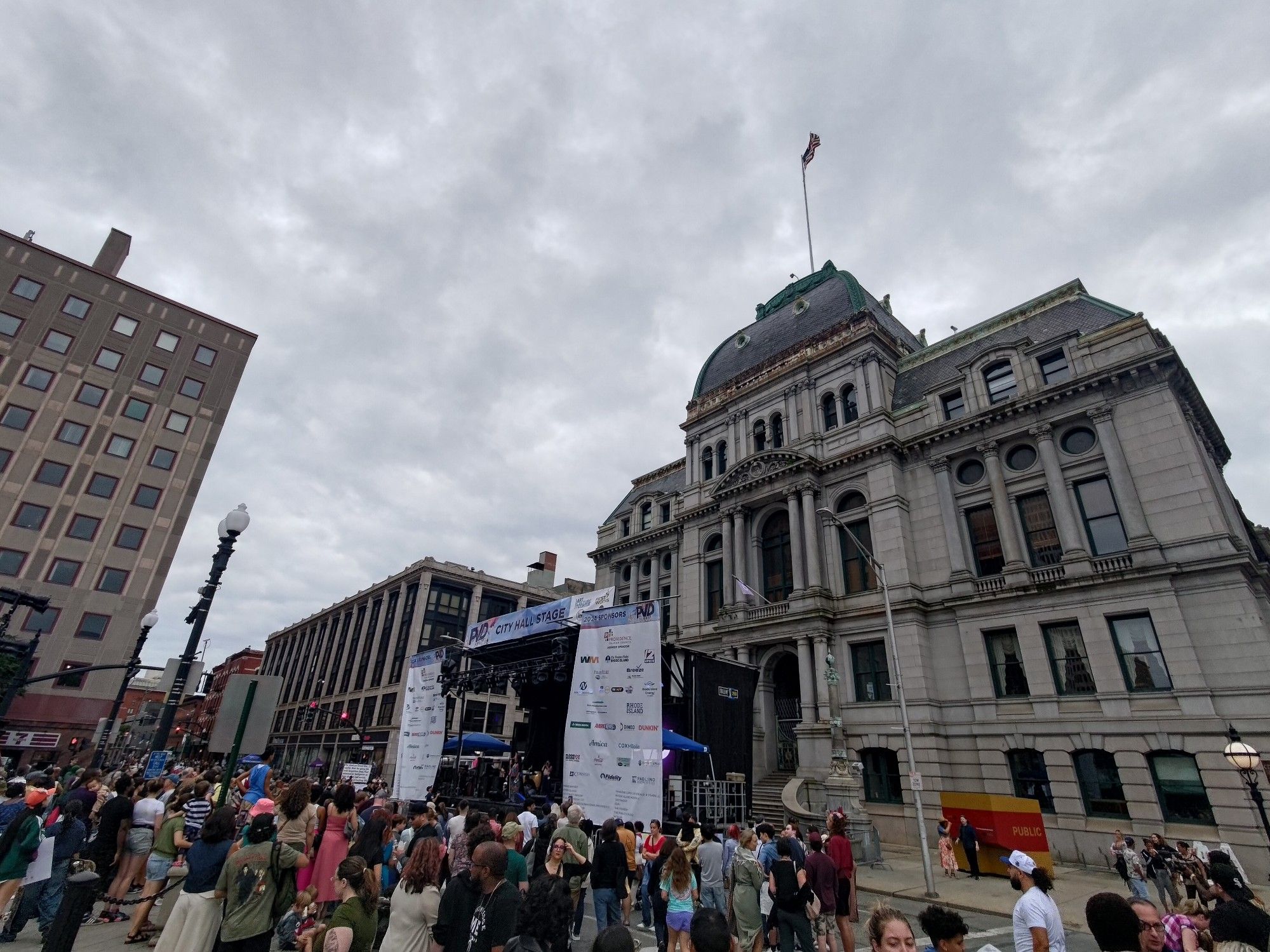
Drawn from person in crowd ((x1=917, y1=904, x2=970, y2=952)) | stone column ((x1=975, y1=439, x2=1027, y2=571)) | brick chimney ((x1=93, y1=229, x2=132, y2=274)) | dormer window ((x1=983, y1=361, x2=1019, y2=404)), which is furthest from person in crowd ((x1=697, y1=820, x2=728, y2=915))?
brick chimney ((x1=93, y1=229, x2=132, y2=274))

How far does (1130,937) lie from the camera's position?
4227mm

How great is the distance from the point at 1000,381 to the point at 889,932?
29007 millimetres

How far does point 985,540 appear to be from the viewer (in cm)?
2669

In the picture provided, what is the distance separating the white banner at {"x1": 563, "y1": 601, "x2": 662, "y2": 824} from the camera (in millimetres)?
15039

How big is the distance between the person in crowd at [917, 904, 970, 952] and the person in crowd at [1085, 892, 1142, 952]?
2.81 ft

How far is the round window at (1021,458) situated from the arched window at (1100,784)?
11.2 m

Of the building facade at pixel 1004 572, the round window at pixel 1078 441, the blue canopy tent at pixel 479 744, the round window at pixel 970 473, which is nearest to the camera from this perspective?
the building facade at pixel 1004 572

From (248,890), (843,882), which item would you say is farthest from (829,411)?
(248,890)

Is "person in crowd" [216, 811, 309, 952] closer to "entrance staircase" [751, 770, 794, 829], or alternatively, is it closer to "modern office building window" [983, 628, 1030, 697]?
"entrance staircase" [751, 770, 794, 829]

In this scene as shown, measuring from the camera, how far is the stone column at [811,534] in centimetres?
2948

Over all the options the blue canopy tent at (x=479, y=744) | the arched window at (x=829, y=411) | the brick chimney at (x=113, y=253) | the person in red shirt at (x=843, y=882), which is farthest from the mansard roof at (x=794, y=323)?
the brick chimney at (x=113, y=253)

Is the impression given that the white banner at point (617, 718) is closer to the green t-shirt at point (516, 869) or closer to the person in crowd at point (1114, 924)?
the green t-shirt at point (516, 869)

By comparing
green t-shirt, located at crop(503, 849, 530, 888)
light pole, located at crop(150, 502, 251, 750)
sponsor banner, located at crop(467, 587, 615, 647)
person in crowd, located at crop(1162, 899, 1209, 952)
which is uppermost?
sponsor banner, located at crop(467, 587, 615, 647)

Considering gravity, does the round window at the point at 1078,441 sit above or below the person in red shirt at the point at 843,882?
above
